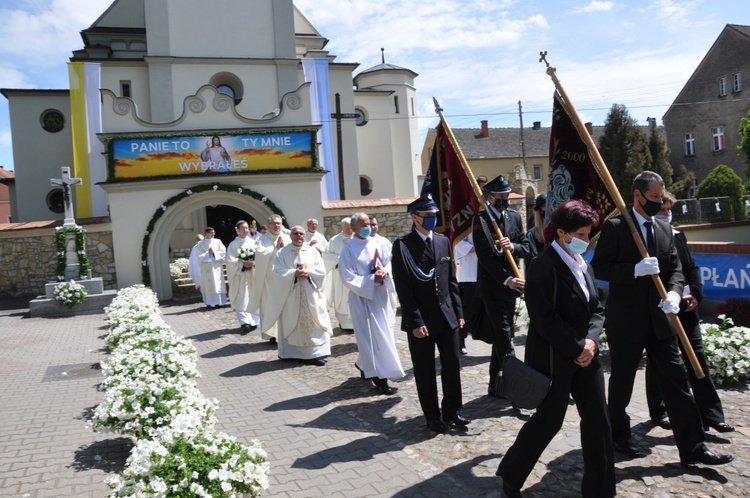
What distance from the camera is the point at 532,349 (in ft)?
13.6

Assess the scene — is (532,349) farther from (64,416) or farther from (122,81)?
(122,81)

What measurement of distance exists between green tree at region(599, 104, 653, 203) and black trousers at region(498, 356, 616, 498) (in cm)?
3634

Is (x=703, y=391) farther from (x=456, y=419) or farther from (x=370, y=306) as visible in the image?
(x=370, y=306)

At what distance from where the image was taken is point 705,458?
4.38 m

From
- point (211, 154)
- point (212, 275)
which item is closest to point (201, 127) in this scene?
point (211, 154)

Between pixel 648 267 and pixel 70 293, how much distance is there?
15403 millimetres

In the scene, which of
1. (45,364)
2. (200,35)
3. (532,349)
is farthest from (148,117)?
(532,349)

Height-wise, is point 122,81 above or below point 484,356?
above

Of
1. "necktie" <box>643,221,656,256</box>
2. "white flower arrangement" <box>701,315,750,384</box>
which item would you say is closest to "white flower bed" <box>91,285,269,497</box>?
"necktie" <box>643,221,656,256</box>

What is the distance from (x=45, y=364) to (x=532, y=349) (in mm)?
8711

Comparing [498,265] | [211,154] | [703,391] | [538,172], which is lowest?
[703,391]

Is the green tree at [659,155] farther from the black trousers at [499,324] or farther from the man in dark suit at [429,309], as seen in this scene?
the man in dark suit at [429,309]

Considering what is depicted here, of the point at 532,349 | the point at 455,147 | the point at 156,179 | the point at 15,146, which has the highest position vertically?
the point at 15,146

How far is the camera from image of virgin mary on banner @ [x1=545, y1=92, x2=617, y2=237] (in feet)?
18.4
